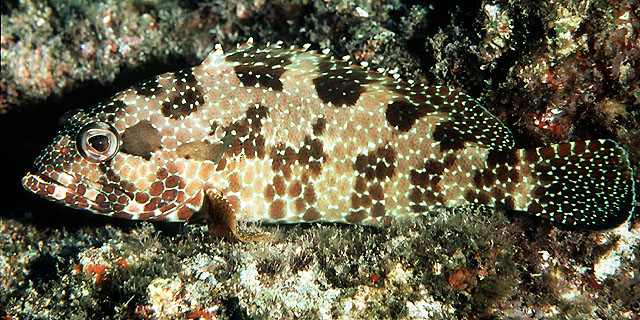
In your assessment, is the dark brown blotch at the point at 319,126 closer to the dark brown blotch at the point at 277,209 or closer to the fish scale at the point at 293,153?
the fish scale at the point at 293,153

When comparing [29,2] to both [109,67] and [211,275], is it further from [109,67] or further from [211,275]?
[211,275]

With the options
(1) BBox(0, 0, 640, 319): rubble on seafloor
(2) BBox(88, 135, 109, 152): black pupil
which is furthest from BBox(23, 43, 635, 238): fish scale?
(1) BBox(0, 0, 640, 319): rubble on seafloor

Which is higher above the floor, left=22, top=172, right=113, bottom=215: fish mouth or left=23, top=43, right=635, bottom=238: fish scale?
left=23, top=43, right=635, bottom=238: fish scale

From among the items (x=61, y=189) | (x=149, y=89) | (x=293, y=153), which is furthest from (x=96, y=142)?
(x=293, y=153)

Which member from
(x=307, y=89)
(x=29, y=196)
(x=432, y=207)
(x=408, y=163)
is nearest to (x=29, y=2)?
(x=29, y=196)

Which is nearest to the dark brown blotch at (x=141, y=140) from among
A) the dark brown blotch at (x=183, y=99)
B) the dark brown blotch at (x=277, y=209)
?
the dark brown blotch at (x=183, y=99)

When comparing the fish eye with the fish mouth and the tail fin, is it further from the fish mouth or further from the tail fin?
the tail fin

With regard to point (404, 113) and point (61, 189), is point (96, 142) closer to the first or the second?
point (61, 189)
